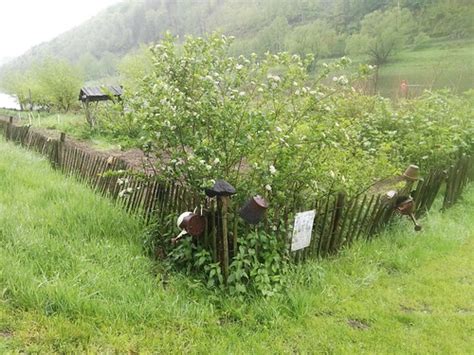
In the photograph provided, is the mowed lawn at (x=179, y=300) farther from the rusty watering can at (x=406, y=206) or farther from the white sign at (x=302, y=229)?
the rusty watering can at (x=406, y=206)

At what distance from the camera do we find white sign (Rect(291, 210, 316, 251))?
310cm

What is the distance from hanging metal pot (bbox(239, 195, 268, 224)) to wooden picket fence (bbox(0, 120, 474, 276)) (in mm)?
129

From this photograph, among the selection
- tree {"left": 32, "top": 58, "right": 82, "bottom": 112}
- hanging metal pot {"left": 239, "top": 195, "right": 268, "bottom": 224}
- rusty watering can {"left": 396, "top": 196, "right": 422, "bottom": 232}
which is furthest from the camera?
tree {"left": 32, "top": 58, "right": 82, "bottom": 112}

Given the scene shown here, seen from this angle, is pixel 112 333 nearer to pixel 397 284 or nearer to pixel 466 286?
pixel 397 284

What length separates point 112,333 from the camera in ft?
7.30

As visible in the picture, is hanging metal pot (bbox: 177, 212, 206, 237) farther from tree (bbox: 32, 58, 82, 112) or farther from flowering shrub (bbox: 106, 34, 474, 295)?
tree (bbox: 32, 58, 82, 112)

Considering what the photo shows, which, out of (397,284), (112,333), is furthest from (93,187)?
(397,284)

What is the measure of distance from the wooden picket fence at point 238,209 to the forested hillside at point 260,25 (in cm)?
1160

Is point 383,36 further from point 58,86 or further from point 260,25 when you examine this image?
point 260,25

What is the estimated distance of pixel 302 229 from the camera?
3.15 meters

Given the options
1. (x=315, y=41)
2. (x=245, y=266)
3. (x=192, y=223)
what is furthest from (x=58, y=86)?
(x=315, y=41)

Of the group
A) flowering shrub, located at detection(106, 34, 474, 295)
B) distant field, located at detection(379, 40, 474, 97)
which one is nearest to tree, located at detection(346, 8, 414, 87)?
distant field, located at detection(379, 40, 474, 97)

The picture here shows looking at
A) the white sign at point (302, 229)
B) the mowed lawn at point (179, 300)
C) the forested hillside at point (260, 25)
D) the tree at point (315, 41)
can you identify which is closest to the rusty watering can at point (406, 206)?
the mowed lawn at point (179, 300)

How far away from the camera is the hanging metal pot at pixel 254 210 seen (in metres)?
2.68
